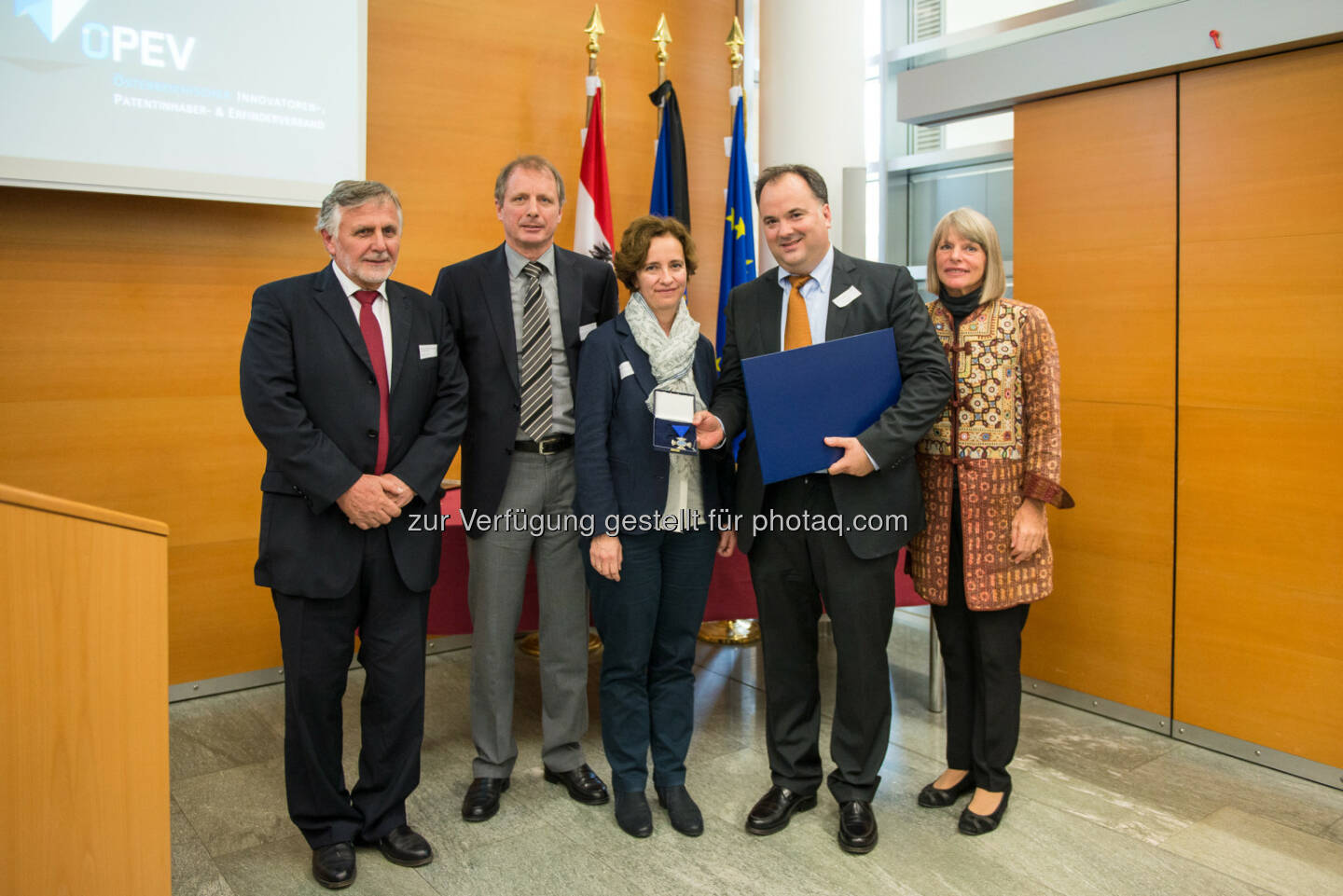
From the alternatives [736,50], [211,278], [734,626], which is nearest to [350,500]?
[211,278]

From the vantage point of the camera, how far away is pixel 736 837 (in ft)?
8.69

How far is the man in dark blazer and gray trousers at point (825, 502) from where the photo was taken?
8.24 feet

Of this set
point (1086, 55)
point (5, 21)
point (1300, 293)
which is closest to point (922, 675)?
point (1300, 293)

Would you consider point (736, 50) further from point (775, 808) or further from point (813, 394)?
point (775, 808)

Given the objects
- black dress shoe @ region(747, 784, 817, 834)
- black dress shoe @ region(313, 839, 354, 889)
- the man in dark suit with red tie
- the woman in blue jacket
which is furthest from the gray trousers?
black dress shoe @ region(747, 784, 817, 834)

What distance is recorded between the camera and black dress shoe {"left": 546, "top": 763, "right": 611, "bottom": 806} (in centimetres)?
286

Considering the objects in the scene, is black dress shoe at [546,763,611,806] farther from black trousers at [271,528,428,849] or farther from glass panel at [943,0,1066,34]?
glass panel at [943,0,1066,34]

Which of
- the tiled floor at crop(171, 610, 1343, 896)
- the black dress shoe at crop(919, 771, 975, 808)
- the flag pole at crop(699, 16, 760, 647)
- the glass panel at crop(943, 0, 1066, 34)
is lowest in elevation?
the tiled floor at crop(171, 610, 1343, 896)

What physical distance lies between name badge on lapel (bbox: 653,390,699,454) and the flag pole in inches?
86.7

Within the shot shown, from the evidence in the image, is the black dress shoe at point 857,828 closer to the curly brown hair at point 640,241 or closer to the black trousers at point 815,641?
the black trousers at point 815,641

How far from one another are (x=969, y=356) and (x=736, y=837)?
1462 mm

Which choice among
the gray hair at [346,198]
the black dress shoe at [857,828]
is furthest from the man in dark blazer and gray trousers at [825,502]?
the gray hair at [346,198]

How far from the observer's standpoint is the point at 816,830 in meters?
2.69

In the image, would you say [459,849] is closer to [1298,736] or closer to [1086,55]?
[1298,736]
